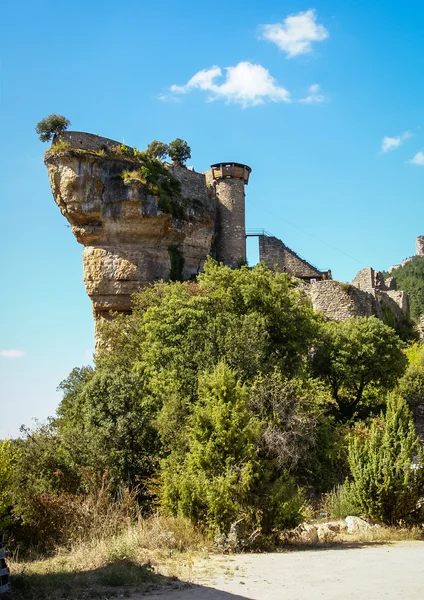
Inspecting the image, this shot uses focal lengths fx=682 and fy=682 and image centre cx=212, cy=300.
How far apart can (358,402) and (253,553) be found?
16.8m

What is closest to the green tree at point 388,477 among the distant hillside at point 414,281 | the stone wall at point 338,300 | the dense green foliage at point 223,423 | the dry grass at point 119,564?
the dense green foliage at point 223,423

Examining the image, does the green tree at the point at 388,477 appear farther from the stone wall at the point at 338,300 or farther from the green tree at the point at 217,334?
the stone wall at the point at 338,300

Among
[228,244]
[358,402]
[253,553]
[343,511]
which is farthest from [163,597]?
[228,244]

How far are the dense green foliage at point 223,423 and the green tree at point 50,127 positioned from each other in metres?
11.9

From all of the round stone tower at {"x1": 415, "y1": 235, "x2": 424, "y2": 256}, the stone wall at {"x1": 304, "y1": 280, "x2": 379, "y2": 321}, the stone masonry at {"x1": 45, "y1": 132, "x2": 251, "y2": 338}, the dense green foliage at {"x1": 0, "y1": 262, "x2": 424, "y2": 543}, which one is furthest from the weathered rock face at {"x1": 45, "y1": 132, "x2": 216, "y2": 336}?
the round stone tower at {"x1": 415, "y1": 235, "x2": 424, "y2": 256}

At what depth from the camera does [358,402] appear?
1096 inches

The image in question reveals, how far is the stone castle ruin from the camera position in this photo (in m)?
33.1

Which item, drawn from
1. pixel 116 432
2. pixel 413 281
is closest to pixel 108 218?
pixel 116 432

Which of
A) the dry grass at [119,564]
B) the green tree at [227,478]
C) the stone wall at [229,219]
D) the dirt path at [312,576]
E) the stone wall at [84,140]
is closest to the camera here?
the dirt path at [312,576]

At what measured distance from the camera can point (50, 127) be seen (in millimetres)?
34219

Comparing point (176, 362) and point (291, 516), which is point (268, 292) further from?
point (291, 516)

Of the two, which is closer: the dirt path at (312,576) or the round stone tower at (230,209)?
the dirt path at (312,576)

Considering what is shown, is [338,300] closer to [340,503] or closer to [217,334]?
[217,334]

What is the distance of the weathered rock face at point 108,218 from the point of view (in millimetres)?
32969
